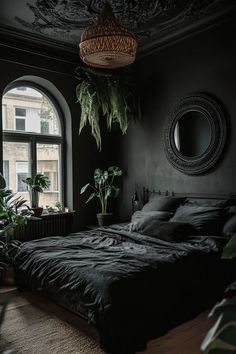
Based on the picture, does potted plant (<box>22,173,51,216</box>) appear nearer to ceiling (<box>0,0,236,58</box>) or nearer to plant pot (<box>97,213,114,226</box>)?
plant pot (<box>97,213,114,226</box>)

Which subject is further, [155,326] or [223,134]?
[223,134]

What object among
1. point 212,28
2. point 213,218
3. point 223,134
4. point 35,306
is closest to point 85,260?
point 35,306

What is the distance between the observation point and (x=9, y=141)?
453cm

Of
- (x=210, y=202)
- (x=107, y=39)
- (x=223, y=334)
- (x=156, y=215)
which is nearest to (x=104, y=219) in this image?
(x=156, y=215)

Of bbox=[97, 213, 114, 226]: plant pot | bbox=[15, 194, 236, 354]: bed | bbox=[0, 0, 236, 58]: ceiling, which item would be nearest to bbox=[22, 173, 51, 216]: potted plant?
bbox=[97, 213, 114, 226]: plant pot

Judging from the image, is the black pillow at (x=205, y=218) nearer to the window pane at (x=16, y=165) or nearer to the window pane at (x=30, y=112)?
the window pane at (x=16, y=165)

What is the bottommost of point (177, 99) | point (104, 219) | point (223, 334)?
point (104, 219)

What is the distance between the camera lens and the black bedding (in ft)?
7.23

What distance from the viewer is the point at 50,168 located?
498 centimetres

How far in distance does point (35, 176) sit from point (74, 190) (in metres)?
0.76

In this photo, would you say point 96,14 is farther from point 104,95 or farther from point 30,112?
point 30,112

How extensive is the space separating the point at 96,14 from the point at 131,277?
2972mm

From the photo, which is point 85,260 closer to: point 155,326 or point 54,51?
point 155,326

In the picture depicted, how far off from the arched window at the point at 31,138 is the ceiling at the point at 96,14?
2.71 ft
